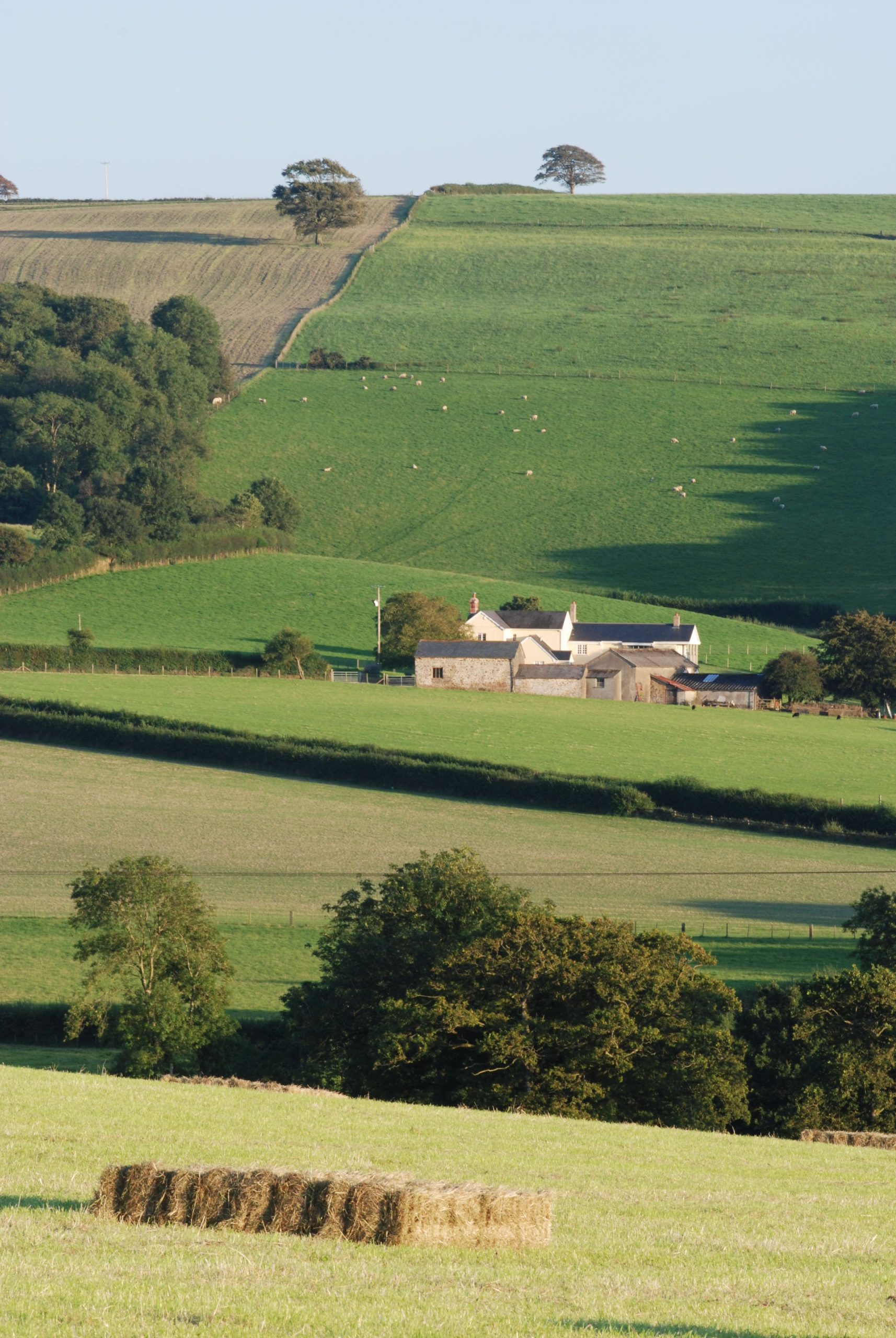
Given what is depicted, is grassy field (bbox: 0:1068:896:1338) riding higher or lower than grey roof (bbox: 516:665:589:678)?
lower

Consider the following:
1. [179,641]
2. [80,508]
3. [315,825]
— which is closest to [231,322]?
[80,508]

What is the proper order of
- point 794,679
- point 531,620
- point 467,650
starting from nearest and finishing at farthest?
point 794,679
point 467,650
point 531,620

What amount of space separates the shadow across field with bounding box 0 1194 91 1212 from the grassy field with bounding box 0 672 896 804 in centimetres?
5285

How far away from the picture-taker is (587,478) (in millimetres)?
135375

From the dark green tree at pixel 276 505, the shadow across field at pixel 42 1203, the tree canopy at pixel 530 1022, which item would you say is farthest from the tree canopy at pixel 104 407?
the shadow across field at pixel 42 1203

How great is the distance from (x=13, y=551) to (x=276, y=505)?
2422 cm

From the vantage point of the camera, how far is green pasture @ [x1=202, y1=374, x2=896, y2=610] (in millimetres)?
121250

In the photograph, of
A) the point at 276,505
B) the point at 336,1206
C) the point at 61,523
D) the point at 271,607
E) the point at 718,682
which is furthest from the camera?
the point at 276,505

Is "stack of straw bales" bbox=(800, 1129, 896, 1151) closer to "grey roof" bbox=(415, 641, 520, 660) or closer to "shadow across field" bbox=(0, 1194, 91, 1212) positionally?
"shadow across field" bbox=(0, 1194, 91, 1212)

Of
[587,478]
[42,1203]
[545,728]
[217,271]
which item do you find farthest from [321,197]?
[42,1203]

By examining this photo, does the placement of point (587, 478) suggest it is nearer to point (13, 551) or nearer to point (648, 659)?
point (648, 659)

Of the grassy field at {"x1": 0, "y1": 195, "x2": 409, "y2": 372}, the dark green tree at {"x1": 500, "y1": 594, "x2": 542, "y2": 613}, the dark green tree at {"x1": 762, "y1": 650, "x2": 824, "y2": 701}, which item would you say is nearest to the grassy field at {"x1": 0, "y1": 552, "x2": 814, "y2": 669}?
the dark green tree at {"x1": 500, "y1": 594, "x2": 542, "y2": 613}

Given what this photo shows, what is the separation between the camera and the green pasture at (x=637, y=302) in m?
154

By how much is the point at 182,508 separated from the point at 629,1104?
9436 cm
